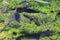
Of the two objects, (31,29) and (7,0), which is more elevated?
(7,0)

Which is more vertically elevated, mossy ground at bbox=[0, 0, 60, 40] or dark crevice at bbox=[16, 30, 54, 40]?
mossy ground at bbox=[0, 0, 60, 40]

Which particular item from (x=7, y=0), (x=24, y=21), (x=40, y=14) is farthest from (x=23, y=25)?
(x=7, y=0)

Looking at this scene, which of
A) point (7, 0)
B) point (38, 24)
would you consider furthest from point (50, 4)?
point (7, 0)

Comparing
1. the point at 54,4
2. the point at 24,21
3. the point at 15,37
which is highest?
the point at 54,4

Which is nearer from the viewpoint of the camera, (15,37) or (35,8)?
(15,37)

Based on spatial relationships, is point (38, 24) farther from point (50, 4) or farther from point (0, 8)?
point (0, 8)

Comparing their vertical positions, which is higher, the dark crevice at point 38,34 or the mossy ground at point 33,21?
the mossy ground at point 33,21
